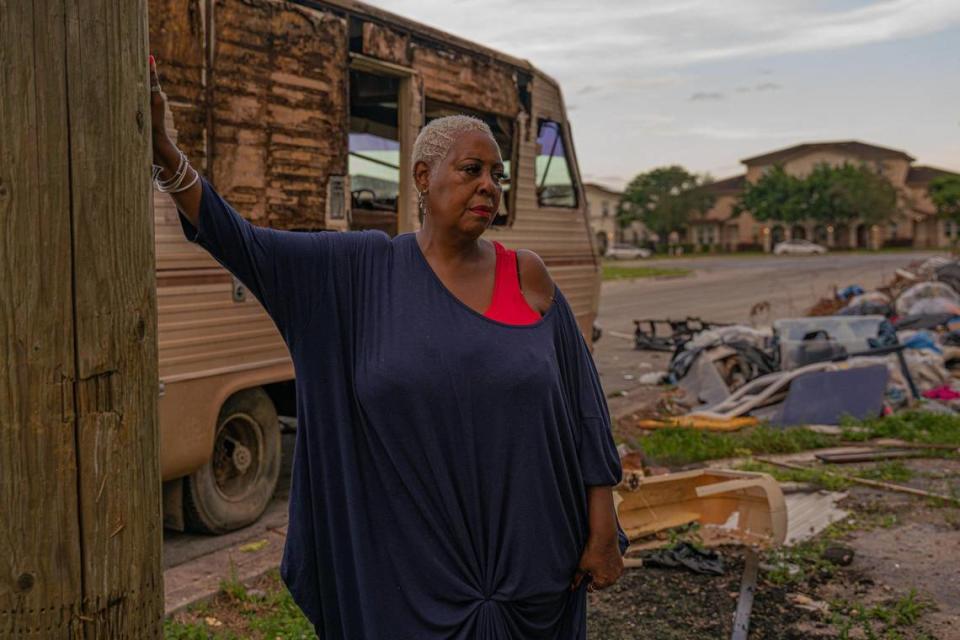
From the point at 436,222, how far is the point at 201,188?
617mm

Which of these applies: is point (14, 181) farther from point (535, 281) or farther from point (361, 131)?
point (361, 131)

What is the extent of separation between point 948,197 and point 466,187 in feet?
159

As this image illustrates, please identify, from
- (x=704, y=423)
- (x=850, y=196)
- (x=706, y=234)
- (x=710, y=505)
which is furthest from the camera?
(x=706, y=234)

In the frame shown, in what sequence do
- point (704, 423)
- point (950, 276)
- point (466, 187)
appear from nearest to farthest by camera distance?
point (466, 187), point (704, 423), point (950, 276)

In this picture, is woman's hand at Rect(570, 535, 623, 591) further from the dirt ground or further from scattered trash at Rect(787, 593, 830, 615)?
scattered trash at Rect(787, 593, 830, 615)

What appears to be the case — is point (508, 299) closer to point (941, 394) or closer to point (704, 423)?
point (704, 423)

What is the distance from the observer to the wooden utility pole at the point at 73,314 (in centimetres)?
166

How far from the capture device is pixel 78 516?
174cm

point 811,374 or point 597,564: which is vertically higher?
point 597,564

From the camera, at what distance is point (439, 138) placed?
8.61ft

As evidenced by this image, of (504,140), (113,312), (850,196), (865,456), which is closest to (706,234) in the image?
(850,196)

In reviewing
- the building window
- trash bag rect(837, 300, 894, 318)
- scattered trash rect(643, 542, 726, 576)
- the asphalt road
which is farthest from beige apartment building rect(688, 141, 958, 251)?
scattered trash rect(643, 542, 726, 576)

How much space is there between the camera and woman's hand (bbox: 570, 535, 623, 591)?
263cm

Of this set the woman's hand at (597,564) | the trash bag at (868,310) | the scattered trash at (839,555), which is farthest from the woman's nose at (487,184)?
the trash bag at (868,310)
